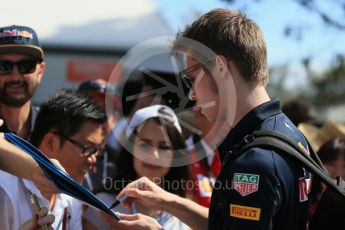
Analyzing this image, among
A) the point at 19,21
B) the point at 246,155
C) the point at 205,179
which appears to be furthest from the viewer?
the point at 19,21

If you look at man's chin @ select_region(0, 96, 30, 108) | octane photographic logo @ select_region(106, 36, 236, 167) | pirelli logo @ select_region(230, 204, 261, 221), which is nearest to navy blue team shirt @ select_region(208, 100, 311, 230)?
pirelli logo @ select_region(230, 204, 261, 221)

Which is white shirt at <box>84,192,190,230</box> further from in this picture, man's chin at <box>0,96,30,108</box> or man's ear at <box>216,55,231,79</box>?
man's ear at <box>216,55,231,79</box>

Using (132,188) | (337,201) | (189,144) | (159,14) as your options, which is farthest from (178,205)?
(159,14)

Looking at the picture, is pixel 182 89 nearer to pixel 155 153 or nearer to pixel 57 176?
pixel 155 153

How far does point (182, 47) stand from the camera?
240cm

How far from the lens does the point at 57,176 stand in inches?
87.2

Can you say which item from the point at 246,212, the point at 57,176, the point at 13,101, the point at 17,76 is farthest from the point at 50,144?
the point at 246,212

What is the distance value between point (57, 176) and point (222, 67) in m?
0.74

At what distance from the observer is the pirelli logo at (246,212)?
77.9 inches

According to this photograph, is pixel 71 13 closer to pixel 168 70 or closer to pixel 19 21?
pixel 19 21

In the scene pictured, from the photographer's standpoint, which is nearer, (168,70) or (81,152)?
(81,152)

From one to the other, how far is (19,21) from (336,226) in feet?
27.1

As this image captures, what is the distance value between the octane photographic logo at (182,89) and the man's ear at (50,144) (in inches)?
18.5

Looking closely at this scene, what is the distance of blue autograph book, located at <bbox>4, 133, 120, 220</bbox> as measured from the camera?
87.0 inches
